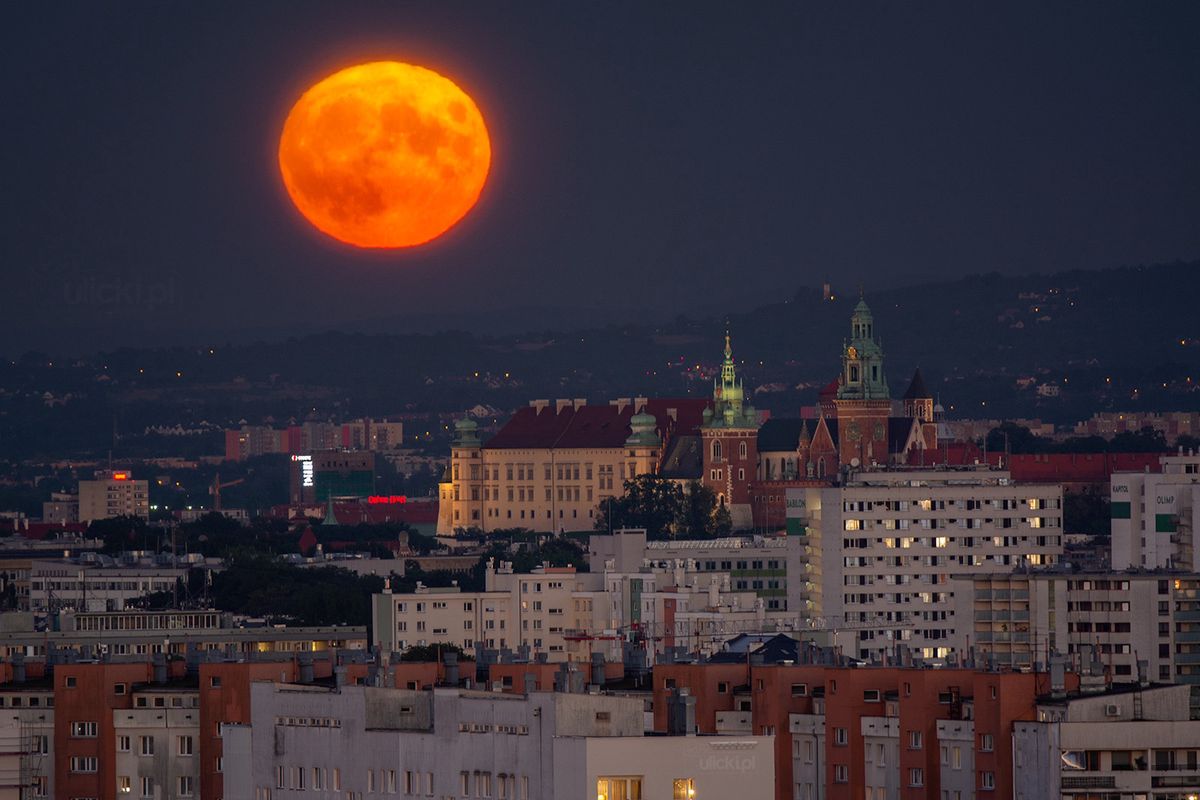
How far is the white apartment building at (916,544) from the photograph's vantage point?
355 feet

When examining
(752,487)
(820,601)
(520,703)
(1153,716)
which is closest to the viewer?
(520,703)

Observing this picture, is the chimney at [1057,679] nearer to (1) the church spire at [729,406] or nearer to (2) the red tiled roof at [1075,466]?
(2) the red tiled roof at [1075,466]

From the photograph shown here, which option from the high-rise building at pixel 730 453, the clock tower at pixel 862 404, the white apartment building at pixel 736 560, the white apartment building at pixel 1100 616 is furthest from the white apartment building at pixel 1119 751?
the high-rise building at pixel 730 453

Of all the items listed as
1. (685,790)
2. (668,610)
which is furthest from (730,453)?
(685,790)

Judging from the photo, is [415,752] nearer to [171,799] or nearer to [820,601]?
[171,799]

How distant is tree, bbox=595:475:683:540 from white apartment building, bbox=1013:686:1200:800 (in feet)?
437

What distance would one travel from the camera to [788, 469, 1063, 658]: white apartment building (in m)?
108

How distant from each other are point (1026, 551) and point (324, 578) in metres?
23.6

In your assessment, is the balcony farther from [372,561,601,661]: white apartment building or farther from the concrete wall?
[372,561,601,661]: white apartment building

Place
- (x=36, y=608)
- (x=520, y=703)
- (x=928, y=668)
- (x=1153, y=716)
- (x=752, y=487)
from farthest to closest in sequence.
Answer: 1. (x=752, y=487)
2. (x=36, y=608)
3. (x=928, y=668)
4. (x=1153, y=716)
5. (x=520, y=703)

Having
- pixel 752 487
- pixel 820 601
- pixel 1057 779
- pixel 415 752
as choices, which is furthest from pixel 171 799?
pixel 752 487

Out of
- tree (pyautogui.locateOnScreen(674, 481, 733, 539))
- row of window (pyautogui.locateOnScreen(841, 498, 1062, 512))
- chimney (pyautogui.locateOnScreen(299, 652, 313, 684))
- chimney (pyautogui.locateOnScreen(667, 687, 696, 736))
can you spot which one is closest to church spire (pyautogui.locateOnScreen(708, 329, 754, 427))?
tree (pyautogui.locateOnScreen(674, 481, 733, 539))

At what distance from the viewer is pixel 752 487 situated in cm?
19100

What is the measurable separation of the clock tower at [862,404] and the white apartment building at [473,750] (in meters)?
143
